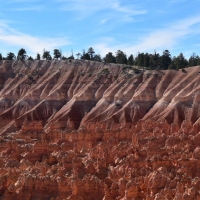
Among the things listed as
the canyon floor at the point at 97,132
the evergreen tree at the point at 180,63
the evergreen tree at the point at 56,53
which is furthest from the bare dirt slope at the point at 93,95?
the evergreen tree at the point at 56,53

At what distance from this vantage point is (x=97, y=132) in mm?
62344

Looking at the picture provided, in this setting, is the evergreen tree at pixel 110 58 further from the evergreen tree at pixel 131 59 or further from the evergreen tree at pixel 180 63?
the evergreen tree at pixel 180 63

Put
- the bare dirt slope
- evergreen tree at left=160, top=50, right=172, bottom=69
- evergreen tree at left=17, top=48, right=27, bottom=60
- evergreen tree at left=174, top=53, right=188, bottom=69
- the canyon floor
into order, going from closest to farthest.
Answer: the canyon floor, the bare dirt slope, evergreen tree at left=174, top=53, right=188, bottom=69, evergreen tree at left=160, top=50, right=172, bottom=69, evergreen tree at left=17, top=48, right=27, bottom=60

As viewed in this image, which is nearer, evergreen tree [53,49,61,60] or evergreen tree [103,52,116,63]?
evergreen tree [103,52,116,63]

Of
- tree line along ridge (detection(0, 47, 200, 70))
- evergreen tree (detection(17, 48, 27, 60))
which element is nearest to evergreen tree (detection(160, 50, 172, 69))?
tree line along ridge (detection(0, 47, 200, 70))

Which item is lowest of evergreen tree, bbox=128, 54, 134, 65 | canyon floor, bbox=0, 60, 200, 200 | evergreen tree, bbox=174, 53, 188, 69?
canyon floor, bbox=0, 60, 200, 200

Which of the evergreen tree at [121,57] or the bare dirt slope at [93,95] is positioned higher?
the evergreen tree at [121,57]

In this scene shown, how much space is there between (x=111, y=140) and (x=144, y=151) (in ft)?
38.0

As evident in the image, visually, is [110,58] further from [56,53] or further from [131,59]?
[56,53]

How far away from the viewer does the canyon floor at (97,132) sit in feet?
107

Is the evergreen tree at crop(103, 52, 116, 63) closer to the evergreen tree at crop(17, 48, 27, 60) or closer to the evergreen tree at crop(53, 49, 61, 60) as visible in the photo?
the evergreen tree at crop(53, 49, 61, 60)

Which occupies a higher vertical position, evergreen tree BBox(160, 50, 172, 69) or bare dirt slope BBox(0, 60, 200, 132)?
evergreen tree BBox(160, 50, 172, 69)

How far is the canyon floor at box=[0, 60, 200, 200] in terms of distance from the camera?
32.7 meters

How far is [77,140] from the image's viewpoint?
198ft
